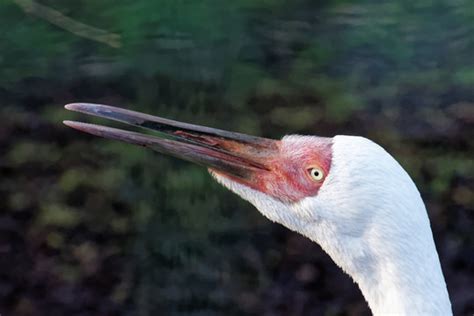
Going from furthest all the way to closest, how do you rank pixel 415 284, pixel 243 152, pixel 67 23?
1. pixel 67 23
2. pixel 243 152
3. pixel 415 284

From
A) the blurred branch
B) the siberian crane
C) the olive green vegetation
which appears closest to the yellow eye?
the siberian crane

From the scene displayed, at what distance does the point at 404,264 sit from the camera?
220cm

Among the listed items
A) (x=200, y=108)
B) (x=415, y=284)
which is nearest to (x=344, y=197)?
(x=415, y=284)

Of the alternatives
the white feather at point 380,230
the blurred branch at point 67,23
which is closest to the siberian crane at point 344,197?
the white feather at point 380,230

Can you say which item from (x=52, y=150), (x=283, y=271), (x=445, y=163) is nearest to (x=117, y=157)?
(x=52, y=150)

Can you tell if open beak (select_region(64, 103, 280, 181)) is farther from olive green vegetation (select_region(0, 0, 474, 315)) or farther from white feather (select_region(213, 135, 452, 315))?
olive green vegetation (select_region(0, 0, 474, 315))

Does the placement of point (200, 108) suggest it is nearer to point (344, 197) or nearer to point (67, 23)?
point (67, 23)

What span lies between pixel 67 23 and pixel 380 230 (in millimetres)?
1688

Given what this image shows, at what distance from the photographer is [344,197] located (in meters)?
2.27

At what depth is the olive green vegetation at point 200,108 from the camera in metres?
3.53

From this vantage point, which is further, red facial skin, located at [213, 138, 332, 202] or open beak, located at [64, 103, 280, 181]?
open beak, located at [64, 103, 280, 181]

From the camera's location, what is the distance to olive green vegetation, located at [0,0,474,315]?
3.53 m

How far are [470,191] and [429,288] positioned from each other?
1490 mm

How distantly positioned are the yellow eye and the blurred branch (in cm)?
135
